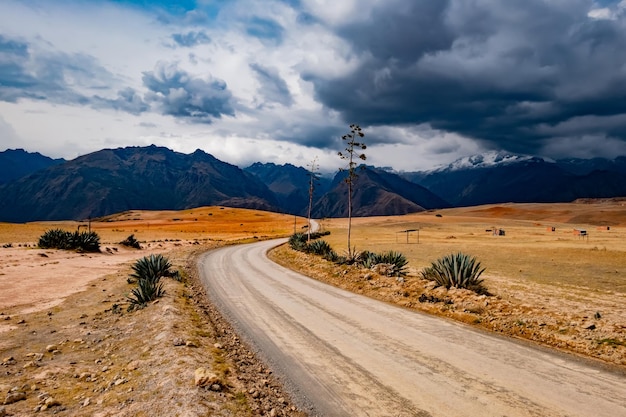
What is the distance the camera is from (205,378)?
7.94m

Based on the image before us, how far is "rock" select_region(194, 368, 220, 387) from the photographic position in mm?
7859

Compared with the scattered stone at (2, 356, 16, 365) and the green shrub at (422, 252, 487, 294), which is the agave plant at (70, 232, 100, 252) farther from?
the green shrub at (422, 252, 487, 294)

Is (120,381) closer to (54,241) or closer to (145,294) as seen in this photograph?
(145,294)

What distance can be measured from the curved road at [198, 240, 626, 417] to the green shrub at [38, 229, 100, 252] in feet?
124


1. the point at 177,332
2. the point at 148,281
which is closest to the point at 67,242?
the point at 148,281

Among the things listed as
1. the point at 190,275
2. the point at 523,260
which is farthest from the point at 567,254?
the point at 190,275

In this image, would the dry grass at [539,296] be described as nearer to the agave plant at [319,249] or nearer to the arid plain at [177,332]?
the arid plain at [177,332]

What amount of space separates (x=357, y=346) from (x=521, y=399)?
443cm

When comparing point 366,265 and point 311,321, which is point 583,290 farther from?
point 311,321

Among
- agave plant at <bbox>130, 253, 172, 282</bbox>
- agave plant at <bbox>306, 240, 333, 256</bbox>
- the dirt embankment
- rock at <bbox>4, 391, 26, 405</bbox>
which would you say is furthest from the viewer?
agave plant at <bbox>306, 240, 333, 256</bbox>

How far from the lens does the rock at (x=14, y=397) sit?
26.3 feet

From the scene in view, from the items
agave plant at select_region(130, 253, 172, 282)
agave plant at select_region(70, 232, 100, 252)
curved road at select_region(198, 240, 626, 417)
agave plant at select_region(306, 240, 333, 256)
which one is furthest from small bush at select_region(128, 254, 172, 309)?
agave plant at select_region(70, 232, 100, 252)

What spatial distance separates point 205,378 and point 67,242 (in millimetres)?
45773

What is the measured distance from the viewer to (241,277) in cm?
2614
